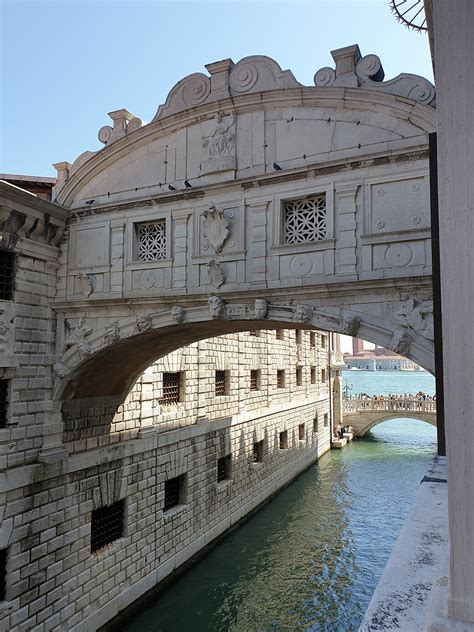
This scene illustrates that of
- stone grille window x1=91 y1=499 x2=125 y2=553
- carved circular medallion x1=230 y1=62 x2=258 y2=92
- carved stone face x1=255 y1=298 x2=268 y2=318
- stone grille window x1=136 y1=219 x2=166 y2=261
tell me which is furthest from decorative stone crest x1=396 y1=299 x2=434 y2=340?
stone grille window x1=91 y1=499 x2=125 y2=553

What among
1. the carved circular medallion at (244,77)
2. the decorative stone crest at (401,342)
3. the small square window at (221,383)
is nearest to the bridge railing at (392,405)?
the small square window at (221,383)

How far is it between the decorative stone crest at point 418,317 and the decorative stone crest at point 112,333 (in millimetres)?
4551

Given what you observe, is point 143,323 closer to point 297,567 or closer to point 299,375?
point 297,567

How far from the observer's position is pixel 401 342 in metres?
6.33

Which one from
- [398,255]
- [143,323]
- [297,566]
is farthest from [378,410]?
[398,255]

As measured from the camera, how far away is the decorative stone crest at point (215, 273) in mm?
7664

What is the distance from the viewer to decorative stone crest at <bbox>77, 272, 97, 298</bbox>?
8641 millimetres

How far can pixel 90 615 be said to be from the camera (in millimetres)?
8859

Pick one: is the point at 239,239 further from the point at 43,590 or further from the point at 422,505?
the point at 43,590

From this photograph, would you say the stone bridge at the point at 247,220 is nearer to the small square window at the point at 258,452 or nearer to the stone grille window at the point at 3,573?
the stone grille window at the point at 3,573

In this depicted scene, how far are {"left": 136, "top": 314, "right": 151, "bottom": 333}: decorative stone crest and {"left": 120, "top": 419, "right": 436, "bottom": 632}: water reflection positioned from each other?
576 cm

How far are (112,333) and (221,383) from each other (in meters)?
6.16

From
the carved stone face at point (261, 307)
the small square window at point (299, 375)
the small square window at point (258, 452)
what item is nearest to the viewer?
the carved stone face at point (261, 307)

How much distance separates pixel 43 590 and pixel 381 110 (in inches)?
365
